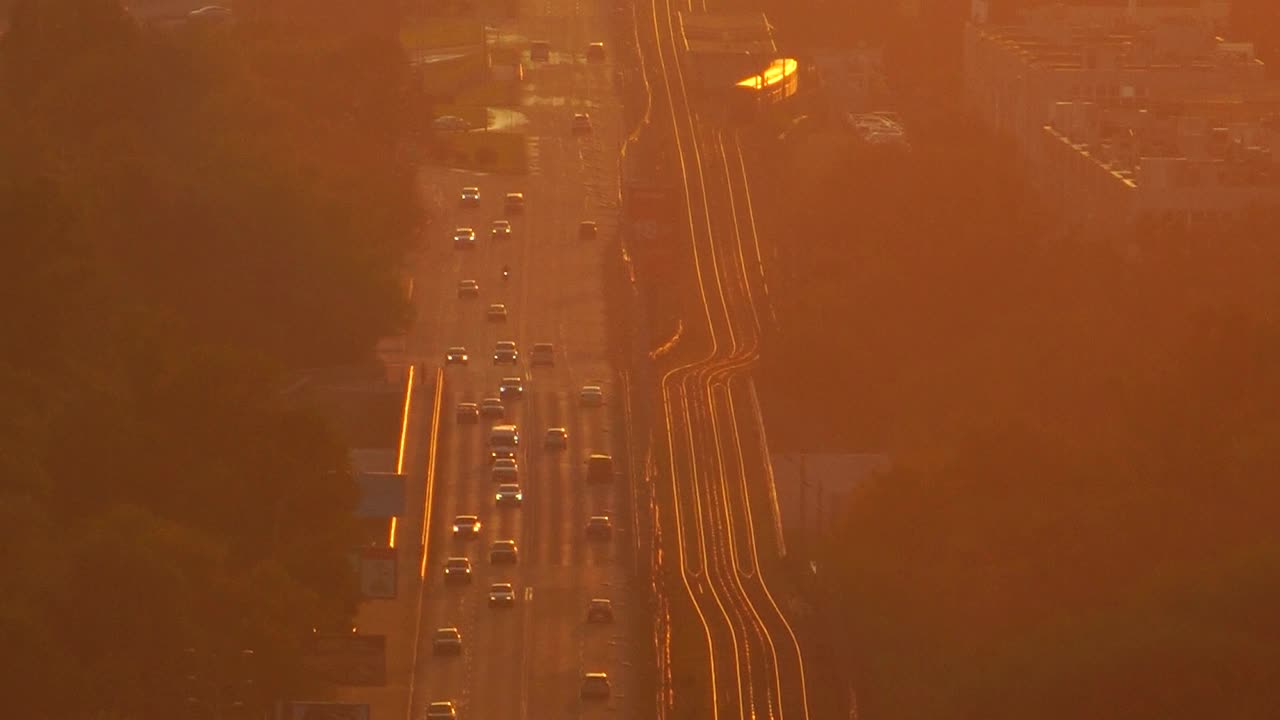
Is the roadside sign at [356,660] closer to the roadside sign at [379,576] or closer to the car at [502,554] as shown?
the roadside sign at [379,576]

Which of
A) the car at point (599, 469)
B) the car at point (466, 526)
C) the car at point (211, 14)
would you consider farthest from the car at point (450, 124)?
the car at point (466, 526)

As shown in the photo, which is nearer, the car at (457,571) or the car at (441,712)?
the car at (441,712)

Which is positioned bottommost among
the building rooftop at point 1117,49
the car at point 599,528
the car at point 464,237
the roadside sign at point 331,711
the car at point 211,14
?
the building rooftop at point 1117,49

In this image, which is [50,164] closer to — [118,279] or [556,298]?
[118,279]

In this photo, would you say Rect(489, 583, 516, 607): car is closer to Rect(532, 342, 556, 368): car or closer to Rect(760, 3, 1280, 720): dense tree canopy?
Rect(760, 3, 1280, 720): dense tree canopy

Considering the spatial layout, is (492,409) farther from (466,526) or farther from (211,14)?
(211,14)

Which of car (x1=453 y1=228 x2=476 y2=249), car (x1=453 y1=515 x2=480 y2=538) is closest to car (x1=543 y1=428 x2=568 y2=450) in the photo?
car (x1=453 y1=515 x2=480 y2=538)

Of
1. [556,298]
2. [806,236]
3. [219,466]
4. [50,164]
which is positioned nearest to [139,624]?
[219,466]
